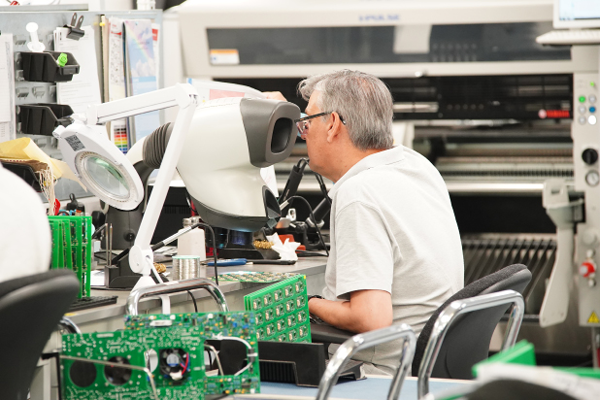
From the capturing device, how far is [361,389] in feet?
4.81

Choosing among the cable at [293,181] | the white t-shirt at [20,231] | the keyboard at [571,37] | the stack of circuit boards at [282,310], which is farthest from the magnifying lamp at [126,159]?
the keyboard at [571,37]

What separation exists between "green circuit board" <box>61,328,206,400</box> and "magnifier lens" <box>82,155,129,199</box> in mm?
573

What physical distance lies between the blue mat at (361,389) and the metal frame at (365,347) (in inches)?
10.7

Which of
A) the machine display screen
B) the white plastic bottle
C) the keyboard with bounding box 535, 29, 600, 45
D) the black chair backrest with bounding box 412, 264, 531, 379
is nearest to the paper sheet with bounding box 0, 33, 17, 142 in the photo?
the white plastic bottle

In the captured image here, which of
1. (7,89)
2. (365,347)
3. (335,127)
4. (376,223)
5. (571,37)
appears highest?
(571,37)

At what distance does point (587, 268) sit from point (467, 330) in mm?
1912

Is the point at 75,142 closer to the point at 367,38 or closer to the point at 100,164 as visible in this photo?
the point at 100,164

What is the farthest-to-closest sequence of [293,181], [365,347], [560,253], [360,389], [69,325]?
1. [560,253]
2. [293,181]
3. [360,389]
4. [69,325]
5. [365,347]

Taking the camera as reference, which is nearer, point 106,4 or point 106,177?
point 106,177

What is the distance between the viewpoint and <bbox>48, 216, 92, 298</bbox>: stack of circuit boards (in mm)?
1569

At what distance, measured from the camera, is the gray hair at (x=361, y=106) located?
197 cm

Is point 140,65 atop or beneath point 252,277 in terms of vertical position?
atop

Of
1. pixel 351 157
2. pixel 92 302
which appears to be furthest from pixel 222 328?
pixel 351 157

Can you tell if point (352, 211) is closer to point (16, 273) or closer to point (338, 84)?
point (338, 84)
